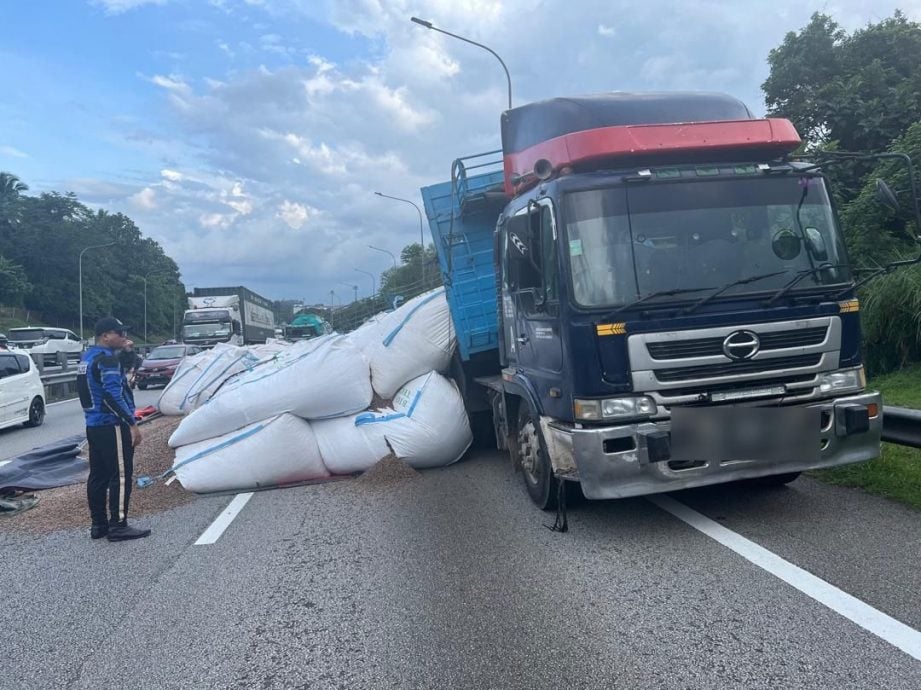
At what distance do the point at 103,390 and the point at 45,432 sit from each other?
30.4 ft

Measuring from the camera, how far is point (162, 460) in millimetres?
8977

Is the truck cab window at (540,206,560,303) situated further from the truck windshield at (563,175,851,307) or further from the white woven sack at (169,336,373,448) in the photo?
the white woven sack at (169,336,373,448)

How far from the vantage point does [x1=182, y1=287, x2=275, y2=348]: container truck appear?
34.4 m

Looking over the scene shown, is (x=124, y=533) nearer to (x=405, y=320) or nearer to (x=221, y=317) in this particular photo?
(x=405, y=320)

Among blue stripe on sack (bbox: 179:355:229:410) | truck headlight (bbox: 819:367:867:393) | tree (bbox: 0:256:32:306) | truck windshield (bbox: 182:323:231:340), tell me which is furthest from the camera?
tree (bbox: 0:256:32:306)

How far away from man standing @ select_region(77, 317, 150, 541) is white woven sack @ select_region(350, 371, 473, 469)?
2419 millimetres

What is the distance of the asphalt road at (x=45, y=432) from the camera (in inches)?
472

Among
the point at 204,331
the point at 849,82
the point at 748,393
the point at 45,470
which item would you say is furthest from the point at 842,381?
the point at 204,331

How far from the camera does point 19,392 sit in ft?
46.3

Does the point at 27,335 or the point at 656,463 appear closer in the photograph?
the point at 656,463

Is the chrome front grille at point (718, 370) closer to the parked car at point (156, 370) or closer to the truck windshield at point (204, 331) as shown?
the parked car at point (156, 370)

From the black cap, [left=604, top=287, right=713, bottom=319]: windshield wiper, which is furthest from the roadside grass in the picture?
the black cap

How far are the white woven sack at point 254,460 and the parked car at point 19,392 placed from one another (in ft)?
26.6

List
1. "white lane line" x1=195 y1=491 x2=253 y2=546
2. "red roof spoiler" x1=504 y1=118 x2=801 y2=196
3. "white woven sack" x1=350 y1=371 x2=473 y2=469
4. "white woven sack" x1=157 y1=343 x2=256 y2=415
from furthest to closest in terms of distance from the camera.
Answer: "white woven sack" x1=157 y1=343 x2=256 y2=415 < "white woven sack" x1=350 y1=371 x2=473 y2=469 < "white lane line" x1=195 y1=491 x2=253 y2=546 < "red roof spoiler" x1=504 y1=118 x2=801 y2=196
